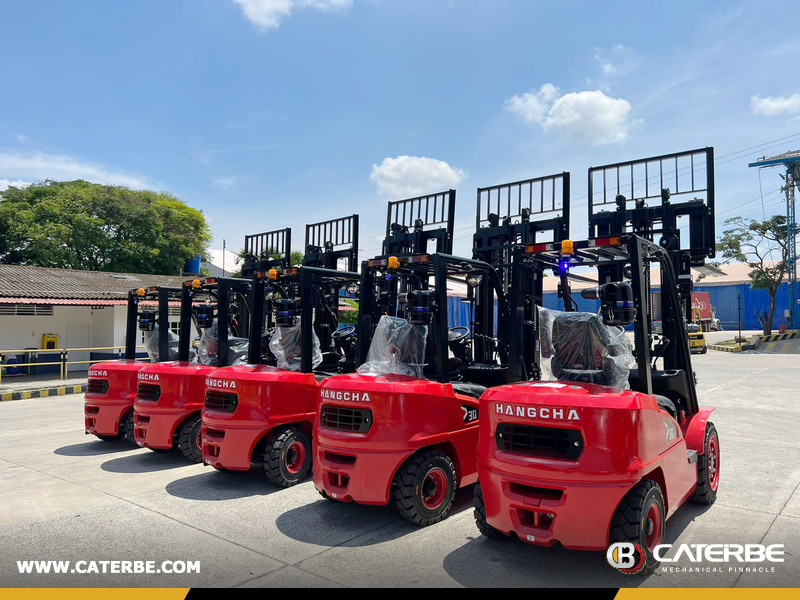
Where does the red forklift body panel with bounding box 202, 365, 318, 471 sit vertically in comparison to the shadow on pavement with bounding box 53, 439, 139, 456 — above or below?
above

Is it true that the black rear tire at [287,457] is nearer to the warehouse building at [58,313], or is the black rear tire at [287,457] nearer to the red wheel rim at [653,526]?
the red wheel rim at [653,526]

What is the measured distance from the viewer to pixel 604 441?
390cm

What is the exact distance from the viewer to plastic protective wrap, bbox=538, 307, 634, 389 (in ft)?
15.3

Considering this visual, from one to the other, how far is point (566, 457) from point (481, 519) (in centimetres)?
99

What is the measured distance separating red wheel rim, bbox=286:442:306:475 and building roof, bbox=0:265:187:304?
15.1m

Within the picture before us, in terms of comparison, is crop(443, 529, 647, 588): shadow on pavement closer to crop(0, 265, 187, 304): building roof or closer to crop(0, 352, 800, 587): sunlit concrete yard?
crop(0, 352, 800, 587): sunlit concrete yard

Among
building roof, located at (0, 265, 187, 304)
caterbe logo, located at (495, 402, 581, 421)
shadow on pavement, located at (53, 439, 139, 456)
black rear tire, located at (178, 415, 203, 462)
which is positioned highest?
building roof, located at (0, 265, 187, 304)

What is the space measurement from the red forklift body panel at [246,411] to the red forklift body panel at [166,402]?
1108 millimetres

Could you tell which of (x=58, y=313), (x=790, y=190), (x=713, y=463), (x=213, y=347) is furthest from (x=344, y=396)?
(x=790, y=190)

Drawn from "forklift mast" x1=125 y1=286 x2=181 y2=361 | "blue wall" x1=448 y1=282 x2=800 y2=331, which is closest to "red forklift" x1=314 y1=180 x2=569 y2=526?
"forklift mast" x1=125 y1=286 x2=181 y2=361

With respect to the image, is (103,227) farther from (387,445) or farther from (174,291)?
(387,445)

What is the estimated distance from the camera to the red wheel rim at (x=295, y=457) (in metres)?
6.62

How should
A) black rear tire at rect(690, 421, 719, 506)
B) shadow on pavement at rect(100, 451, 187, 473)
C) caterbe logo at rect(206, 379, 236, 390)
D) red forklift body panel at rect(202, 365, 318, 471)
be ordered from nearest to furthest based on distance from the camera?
black rear tire at rect(690, 421, 719, 506), red forklift body panel at rect(202, 365, 318, 471), caterbe logo at rect(206, 379, 236, 390), shadow on pavement at rect(100, 451, 187, 473)

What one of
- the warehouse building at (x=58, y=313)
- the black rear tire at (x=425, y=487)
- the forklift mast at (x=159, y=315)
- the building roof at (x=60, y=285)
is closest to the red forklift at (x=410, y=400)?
the black rear tire at (x=425, y=487)
